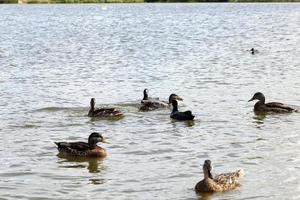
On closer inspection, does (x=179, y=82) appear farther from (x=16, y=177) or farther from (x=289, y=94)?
(x=16, y=177)

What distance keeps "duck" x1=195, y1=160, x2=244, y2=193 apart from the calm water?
15 cm

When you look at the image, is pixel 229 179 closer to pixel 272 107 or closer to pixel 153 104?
pixel 272 107

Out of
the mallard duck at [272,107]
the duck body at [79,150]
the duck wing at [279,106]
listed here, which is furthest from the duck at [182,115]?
the duck body at [79,150]

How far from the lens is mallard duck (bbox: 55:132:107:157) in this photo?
15891mm

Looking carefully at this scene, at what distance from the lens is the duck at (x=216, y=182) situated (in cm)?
1304

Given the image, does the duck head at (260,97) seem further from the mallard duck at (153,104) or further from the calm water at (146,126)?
the mallard duck at (153,104)

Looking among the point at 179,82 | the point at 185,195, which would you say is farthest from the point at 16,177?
the point at 179,82

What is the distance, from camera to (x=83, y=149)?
16.0m

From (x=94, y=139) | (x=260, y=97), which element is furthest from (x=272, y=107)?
(x=94, y=139)

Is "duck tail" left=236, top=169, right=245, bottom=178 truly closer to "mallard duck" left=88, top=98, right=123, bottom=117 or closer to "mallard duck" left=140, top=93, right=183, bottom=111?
"mallard duck" left=88, top=98, right=123, bottom=117

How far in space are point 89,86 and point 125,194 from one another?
14.7 metres

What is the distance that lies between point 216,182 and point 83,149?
12.8 feet

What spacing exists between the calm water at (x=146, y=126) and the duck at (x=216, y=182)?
148 millimetres

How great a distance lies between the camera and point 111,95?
1000 inches
